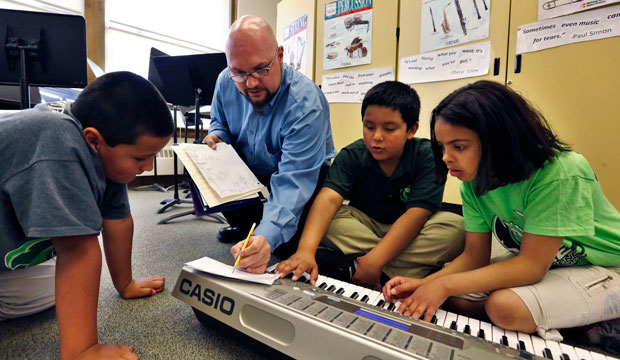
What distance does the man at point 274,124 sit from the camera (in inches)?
35.3

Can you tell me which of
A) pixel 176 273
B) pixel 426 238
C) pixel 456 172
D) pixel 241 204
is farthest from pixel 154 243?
pixel 456 172

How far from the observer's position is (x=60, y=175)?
50 cm

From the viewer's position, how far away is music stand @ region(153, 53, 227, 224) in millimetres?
1796

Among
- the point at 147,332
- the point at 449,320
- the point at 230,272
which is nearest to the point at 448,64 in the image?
the point at 449,320

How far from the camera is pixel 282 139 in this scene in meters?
1.11

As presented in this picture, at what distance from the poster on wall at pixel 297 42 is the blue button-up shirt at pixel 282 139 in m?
1.49

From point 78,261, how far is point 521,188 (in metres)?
0.88

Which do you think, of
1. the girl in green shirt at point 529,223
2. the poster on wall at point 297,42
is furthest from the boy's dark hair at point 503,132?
the poster on wall at point 297,42

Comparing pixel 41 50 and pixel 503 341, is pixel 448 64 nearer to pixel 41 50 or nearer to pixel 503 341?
pixel 503 341

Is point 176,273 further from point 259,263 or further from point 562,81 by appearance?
point 562,81

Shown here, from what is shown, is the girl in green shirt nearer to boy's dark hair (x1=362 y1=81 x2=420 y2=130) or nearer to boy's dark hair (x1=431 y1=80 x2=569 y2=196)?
boy's dark hair (x1=431 y1=80 x2=569 y2=196)

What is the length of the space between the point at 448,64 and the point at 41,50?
6.70 feet

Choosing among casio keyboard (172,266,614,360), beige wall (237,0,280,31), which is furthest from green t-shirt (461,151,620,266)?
beige wall (237,0,280,31)

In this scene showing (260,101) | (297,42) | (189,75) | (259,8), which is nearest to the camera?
(260,101)
